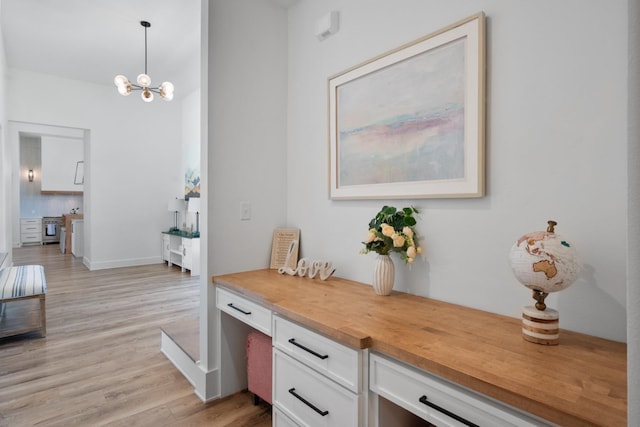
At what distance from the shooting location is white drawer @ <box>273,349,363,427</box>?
120 cm

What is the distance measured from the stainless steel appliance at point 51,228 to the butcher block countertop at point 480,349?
10.5 meters

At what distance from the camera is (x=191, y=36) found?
423cm

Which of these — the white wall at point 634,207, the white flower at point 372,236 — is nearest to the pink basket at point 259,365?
A: the white flower at point 372,236

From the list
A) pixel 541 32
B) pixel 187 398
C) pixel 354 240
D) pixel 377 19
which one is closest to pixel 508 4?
pixel 541 32

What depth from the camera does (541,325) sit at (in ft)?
3.51

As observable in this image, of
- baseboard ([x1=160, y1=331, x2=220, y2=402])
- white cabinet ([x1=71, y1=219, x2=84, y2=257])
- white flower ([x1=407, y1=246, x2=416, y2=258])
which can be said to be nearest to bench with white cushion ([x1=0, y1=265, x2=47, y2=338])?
baseboard ([x1=160, y1=331, x2=220, y2=402])

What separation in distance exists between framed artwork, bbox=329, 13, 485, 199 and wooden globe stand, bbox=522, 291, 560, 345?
0.49 m

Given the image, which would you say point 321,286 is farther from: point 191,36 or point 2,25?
point 2,25

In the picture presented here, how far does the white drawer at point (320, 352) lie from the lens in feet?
3.83

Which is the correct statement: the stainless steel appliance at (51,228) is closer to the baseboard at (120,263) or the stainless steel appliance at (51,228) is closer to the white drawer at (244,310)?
the baseboard at (120,263)

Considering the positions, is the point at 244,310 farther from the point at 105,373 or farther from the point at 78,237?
the point at 78,237

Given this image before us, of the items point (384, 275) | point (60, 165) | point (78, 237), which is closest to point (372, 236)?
point (384, 275)

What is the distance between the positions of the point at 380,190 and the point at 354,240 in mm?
352

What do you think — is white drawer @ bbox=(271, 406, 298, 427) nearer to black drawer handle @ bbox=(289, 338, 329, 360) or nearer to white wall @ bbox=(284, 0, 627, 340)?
black drawer handle @ bbox=(289, 338, 329, 360)
